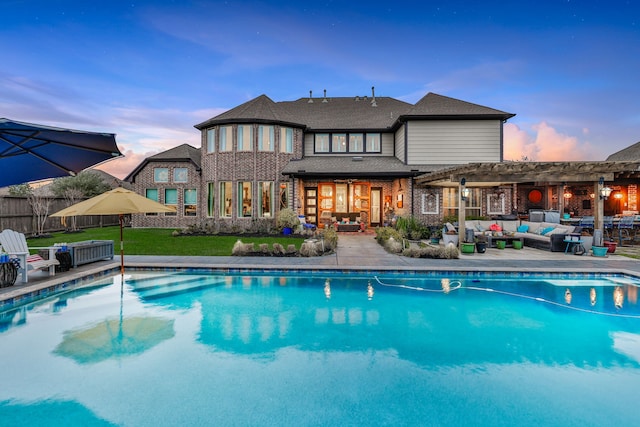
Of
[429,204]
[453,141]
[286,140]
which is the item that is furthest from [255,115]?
[453,141]

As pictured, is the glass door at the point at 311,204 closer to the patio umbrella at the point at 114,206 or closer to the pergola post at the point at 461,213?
the pergola post at the point at 461,213

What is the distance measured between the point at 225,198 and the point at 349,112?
32.9ft

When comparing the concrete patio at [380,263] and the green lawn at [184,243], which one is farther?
the green lawn at [184,243]

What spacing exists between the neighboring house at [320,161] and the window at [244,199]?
0.18 feet

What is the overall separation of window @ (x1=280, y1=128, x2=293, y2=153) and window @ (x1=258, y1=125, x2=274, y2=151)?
60cm

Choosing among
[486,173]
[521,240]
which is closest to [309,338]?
[486,173]

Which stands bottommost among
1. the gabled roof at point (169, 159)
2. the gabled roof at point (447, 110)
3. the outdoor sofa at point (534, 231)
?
the outdoor sofa at point (534, 231)

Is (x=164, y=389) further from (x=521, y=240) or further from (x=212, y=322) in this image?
(x=521, y=240)

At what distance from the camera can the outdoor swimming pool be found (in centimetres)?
387

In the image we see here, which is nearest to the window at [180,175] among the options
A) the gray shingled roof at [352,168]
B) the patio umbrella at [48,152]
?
the gray shingled roof at [352,168]

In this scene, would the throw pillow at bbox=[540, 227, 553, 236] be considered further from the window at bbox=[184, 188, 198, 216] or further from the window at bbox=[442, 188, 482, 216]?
the window at bbox=[184, 188, 198, 216]

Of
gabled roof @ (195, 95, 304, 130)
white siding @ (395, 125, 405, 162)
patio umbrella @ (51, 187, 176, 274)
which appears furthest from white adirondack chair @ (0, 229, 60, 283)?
white siding @ (395, 125, 405, 162)

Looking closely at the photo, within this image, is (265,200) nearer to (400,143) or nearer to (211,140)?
(211,140)

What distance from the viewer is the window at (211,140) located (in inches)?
738
